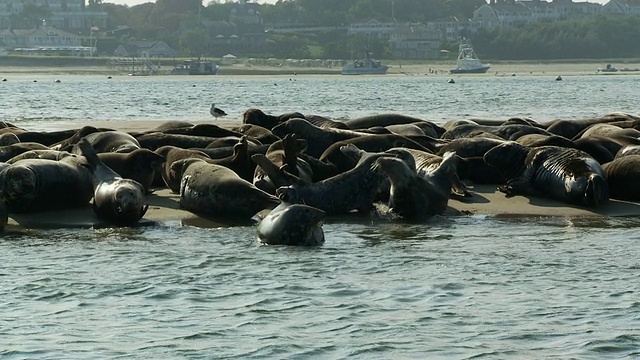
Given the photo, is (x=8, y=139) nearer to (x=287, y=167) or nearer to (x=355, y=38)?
(x=287, y=167)

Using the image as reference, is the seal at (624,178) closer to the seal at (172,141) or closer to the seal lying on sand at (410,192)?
the seal lying on sand at (410,192)

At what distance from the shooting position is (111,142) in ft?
47.4

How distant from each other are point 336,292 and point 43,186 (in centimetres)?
417

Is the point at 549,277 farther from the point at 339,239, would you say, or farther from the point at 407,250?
the point at 339,239

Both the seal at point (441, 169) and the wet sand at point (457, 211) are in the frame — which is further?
the seal at point (441, 169)

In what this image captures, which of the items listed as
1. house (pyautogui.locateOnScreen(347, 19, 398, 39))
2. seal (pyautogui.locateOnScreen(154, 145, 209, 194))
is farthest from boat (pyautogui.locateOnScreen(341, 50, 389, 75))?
seal (pyautogui.locateOnScreen(154, 145, 209, 194))

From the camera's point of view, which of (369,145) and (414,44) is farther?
(414,44)

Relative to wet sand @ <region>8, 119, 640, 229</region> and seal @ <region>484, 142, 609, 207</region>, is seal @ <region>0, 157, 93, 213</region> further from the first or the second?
seal @ <region>484, 142, 609, 207</region>

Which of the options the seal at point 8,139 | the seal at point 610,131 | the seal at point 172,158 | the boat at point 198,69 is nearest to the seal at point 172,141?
the seal at point 172,158

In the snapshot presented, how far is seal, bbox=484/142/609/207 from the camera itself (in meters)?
12.1

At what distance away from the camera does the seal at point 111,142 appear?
46.3ft

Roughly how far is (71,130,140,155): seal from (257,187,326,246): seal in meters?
3.79

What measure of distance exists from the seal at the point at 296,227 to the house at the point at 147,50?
14157cm

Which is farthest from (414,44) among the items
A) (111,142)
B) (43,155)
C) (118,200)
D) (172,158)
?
(118,200)
